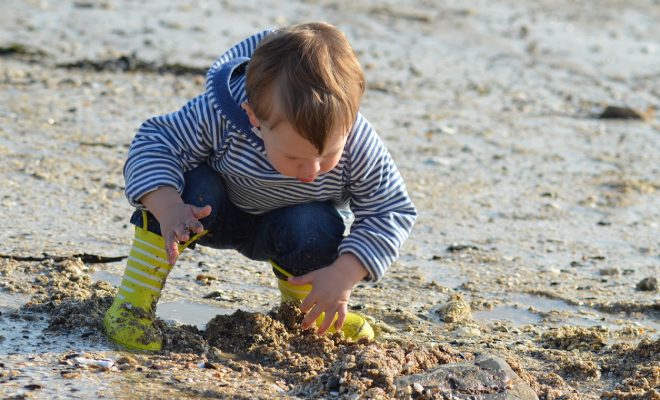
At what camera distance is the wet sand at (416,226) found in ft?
10.2

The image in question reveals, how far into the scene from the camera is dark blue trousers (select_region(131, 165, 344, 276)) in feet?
10.9

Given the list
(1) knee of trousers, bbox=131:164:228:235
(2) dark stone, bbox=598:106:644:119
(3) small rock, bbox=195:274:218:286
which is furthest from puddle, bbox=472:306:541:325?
(2) dark stone, bbox=598:106:644:119

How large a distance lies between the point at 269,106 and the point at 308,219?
594mm

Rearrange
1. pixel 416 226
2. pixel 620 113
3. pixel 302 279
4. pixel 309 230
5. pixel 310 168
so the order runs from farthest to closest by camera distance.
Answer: pixel 620 113 < pixel 416 226 < pixel 309 230 < pixel 302 279 < pixel 310 168

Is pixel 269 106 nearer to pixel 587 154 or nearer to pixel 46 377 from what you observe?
pixel 46 377

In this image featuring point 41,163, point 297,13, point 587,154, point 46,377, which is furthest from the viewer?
point 297,13

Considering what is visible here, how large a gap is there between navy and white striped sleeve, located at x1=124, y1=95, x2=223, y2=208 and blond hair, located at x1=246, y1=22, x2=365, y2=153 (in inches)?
13.1

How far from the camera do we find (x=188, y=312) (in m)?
3.63

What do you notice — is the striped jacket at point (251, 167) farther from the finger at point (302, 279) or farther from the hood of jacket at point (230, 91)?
the finger at point (302, 279)

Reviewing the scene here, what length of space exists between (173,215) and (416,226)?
2.00 meters

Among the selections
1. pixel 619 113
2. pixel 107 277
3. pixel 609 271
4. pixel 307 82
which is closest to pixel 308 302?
pixel 307 82

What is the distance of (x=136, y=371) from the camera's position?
2.98 metres

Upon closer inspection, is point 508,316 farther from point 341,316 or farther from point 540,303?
point 341,316

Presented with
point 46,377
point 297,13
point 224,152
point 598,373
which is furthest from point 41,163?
point 297,13
